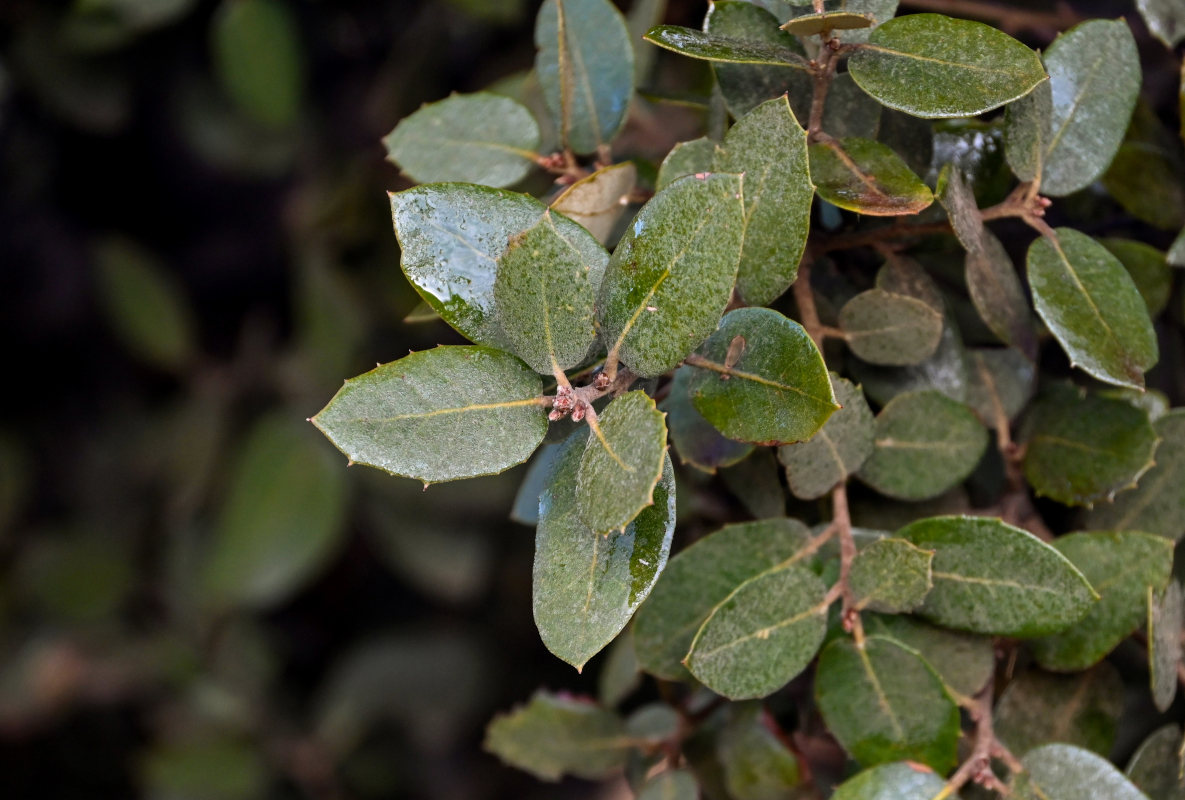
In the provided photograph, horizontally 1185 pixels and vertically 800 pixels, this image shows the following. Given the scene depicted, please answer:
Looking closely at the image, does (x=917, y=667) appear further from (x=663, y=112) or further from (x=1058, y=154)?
(x=663, y=112)

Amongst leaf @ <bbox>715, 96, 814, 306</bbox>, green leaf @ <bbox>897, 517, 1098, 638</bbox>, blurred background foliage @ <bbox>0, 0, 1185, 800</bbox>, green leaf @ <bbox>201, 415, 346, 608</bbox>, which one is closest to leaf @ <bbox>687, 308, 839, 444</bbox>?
leaf @ <bbox>715, 96, 814, 306</bbox>

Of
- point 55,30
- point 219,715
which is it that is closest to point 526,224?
point 55,30

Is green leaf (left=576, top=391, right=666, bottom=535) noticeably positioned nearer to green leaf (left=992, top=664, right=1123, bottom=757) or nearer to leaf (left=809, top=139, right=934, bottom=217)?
leaf (left=809, top=139, right=934, bottom=217)

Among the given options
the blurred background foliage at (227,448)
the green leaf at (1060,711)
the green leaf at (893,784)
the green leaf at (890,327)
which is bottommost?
the blurred background foliage at (227,448)

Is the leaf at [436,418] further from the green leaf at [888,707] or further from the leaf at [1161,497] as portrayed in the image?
the leaf at [1161,497]

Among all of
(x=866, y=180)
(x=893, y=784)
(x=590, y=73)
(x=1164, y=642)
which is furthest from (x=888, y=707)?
(x=590, y=73)

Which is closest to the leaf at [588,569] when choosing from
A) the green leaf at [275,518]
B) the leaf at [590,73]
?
the leaf at [590,73]
